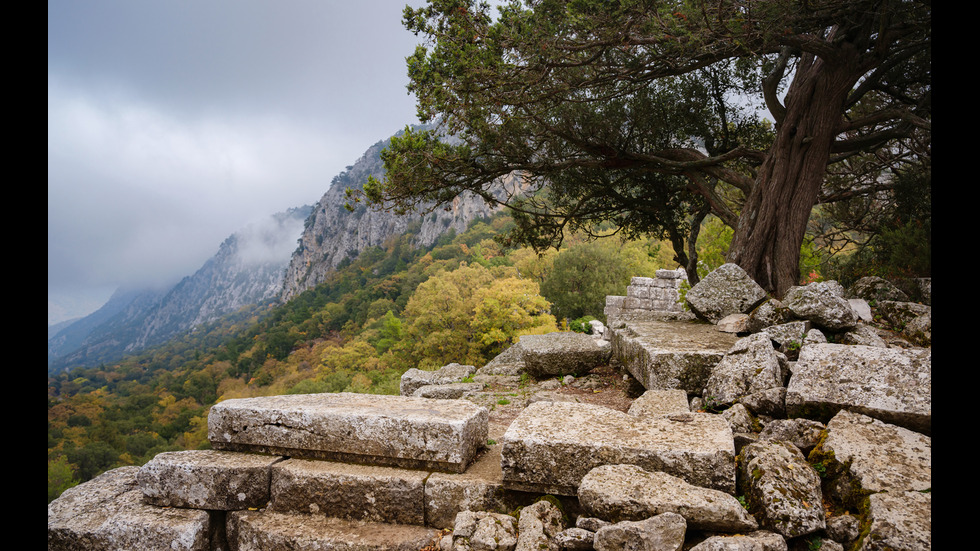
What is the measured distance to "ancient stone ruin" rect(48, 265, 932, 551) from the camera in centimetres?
233

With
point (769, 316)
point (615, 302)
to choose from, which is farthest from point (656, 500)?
point (615, 302)

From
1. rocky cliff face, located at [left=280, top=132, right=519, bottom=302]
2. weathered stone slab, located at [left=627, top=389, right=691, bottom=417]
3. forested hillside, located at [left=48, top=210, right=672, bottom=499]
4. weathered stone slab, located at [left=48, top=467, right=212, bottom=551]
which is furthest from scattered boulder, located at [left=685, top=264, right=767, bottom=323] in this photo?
rocky cliff face, located at [left=280, top=132, right=519, bottom=302]

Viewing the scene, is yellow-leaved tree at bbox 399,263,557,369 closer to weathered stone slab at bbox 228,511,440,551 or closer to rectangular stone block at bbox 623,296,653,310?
rectangular stone block at bbox 623,296,653,310

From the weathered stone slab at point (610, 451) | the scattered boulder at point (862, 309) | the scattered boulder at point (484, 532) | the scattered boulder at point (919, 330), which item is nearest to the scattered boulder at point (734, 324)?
the scattered boulder at point (862, 309)

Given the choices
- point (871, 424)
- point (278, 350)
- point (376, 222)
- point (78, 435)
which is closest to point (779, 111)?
point (871, 424)

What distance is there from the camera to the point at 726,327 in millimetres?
5805

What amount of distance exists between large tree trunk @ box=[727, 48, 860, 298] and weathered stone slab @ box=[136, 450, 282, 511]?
7.40m

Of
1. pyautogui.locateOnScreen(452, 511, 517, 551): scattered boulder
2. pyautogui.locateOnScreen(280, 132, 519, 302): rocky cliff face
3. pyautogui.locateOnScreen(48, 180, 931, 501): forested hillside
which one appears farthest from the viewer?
pyautogui.locateOnScreen(280, 132, 519, 302): rocky cliff face

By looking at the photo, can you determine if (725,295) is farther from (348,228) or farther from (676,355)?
(348,228)

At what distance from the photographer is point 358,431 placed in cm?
339

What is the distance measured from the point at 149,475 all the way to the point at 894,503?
4422 mm

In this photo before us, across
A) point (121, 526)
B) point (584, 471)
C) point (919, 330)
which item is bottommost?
point (121, 526)

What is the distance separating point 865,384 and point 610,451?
1781 millimetres

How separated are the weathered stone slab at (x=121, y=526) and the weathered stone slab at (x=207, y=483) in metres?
0.09
